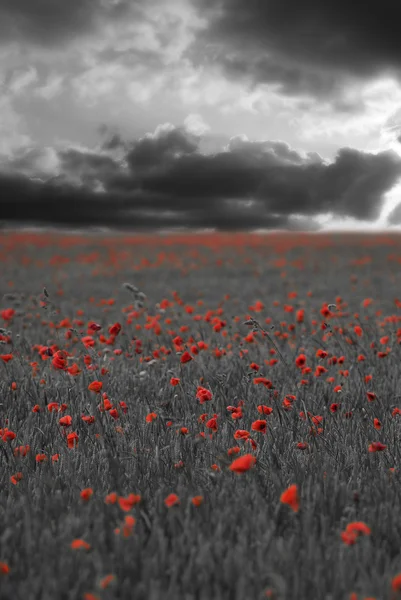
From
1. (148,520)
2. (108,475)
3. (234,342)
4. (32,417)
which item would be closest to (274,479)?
(148,520)

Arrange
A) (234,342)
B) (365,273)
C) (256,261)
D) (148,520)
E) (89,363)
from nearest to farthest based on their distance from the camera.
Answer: (148,520) < (89,363) < (234,342) < (365,273) < (256,261)

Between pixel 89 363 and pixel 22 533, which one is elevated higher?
pixel 89 363

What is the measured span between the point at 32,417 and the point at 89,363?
0.74 meters

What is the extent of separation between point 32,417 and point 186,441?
116cm

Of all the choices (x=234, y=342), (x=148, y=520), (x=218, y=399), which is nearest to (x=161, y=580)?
(x=148, y=520)

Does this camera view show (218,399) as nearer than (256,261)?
Yes

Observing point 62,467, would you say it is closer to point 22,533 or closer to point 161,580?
point 22,533

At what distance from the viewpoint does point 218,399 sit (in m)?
3.82

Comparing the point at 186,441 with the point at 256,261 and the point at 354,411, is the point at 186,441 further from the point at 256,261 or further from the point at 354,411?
the point at 256,261

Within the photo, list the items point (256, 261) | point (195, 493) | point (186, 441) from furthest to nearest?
1. point (256, 261)
2. point (186, 441)
3. point (195, 493)

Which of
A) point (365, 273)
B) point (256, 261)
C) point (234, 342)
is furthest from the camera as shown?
point (256, 261)

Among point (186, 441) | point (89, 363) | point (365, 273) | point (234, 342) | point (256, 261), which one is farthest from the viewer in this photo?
point (256, 261)

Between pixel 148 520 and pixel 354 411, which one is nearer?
pixel 148 520

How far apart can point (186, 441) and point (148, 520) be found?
841 millimetres
